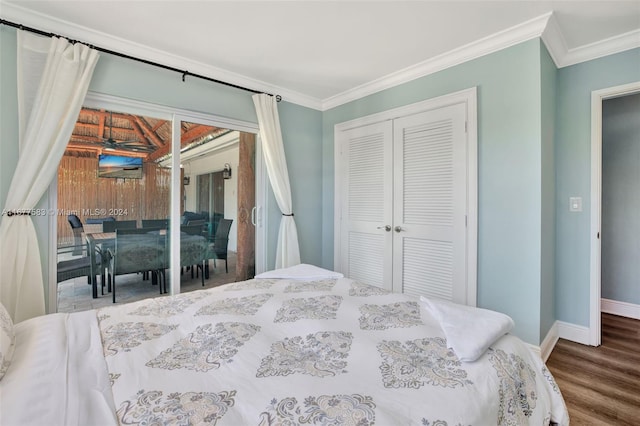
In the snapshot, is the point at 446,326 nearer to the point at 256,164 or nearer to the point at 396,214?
the point at 396,214

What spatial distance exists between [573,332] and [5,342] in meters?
3.78

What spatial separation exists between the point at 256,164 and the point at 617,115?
3993 millimetres

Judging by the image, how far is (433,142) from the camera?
288 cm

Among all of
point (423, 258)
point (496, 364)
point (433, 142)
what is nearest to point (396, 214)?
point (423, 258)

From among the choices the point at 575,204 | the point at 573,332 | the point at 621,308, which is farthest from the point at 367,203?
the point at 621,308

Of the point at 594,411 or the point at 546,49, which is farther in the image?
the point at 546,49

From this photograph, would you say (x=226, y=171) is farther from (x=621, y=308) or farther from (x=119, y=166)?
(x=621, y=308)

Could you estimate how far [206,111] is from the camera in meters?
2.97

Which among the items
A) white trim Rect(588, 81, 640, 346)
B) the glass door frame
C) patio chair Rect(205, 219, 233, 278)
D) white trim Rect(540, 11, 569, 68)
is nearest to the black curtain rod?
the glass door frame

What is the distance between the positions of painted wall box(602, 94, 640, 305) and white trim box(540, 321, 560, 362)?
1351 millimetres

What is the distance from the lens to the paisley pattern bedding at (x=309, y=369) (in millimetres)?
844

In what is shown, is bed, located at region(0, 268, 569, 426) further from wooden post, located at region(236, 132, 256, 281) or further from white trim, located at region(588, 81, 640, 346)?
white trim, located at region(588, 81, 640, 346)

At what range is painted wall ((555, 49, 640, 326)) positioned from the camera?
2.59 metres

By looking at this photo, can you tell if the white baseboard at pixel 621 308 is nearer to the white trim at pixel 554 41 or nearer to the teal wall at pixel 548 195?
the teal wall at pixel 548 195
